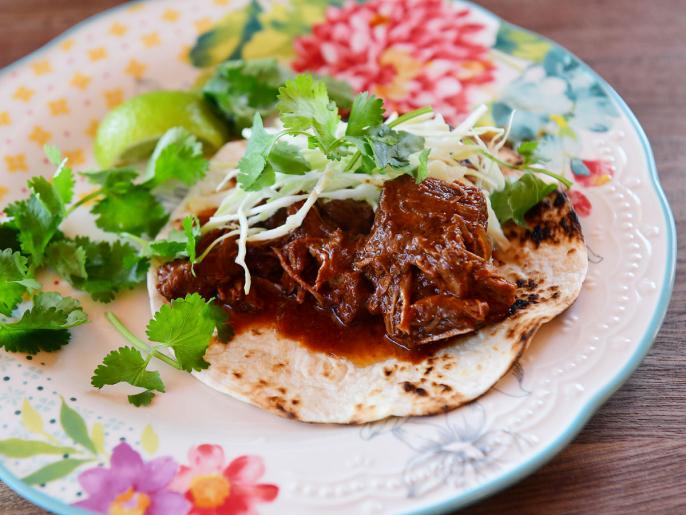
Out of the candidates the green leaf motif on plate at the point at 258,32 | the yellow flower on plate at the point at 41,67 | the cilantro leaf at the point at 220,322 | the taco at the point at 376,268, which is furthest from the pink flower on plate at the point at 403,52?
the cilantro leaf at the point at 220,322

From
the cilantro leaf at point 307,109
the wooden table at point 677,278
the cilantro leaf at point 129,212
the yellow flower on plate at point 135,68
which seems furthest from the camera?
the yellow flower on plate at point 135,68

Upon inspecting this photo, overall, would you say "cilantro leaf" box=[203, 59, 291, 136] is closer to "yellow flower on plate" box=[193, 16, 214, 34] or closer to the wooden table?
"yellow flower on plate" box=[193, 16, 214, 34]

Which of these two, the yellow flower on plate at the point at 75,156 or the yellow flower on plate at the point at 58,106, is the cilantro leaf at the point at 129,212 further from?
the yellow flower on plate at the point at 58,106

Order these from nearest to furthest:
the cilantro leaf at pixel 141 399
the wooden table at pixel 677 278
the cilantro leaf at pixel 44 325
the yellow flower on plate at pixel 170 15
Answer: the wooden table at pixel 677 278 → the cilantro leaf at pixel 141 399 → the cilantro leaf at pixel 44 325 → the yellow flower on plate at pixel 170 15

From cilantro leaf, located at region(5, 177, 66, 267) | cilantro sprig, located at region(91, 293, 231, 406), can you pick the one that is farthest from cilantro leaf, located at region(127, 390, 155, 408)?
cilantro leaf, located at region(5, 177, 66, 267)

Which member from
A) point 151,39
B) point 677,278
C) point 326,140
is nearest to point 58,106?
point 151,39

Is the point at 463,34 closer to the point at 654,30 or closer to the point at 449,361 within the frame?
the point at 654,30
